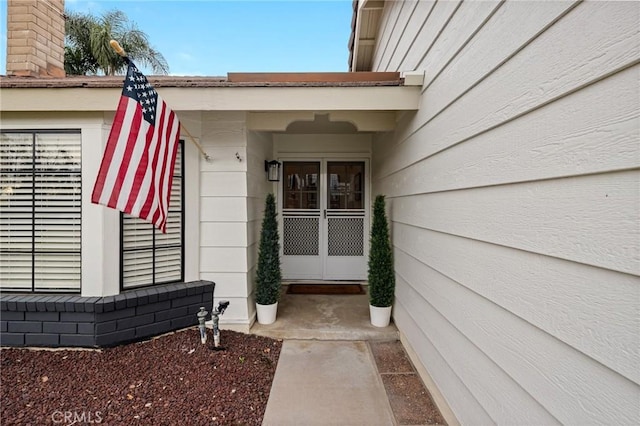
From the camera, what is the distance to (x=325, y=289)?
4656mm

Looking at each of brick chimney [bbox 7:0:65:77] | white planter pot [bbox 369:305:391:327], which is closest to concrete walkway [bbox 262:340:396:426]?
white planter pot [bbox 369:305:391:327]

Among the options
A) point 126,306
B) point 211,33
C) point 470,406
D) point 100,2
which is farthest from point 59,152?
point 100,2

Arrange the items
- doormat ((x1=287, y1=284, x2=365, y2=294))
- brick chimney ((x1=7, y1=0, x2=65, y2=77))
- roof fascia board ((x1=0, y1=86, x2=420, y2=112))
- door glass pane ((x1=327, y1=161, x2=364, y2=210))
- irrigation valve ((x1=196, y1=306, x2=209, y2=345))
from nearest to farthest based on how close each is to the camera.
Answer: roof fascia board ((x1=0, y1=86, x2=420, y2=112)), irrigation valve ((x1=196, y1=306, x2=209, y2=345)), brick chimney ((x1=7, y1=0, x2=65, y2=77)), doormat ((x1=287, y1=284, x2=365, y2=294)), door glass pane ((x1=327, y1=161, x2=364, y2=210))

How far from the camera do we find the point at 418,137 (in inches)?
101

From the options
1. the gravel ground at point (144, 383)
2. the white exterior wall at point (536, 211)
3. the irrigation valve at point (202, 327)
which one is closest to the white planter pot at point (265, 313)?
the gravel ground at point (144, 383)

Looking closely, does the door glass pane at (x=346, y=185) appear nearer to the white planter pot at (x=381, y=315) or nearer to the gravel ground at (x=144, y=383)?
the white planter pot at (x=381, y=315)

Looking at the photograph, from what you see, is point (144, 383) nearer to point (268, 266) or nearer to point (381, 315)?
point (268, 266)

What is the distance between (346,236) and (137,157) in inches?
138

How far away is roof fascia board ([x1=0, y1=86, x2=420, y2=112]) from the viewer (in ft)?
8.64

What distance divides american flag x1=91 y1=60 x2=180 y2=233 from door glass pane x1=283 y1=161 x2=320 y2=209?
2717 millimetres

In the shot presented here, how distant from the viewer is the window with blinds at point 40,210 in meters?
2.82

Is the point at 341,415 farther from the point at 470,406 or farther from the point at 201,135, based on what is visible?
the point at 201,135

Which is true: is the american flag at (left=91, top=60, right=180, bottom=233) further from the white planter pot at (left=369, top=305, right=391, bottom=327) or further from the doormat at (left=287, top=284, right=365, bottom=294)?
the doormat at (left=287, top=284, right=365, bottom=294)

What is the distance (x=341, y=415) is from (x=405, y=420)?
0.41 m
